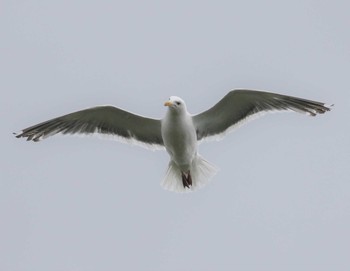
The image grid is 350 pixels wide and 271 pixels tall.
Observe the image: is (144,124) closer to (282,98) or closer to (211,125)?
(211,125)

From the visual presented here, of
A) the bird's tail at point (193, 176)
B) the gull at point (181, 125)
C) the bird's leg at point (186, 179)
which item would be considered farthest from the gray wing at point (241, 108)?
the bird's leg at point (186, 179)

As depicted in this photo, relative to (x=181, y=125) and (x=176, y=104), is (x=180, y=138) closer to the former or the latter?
(x=181, y=125)

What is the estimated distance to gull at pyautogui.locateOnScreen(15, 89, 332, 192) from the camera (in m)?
14.5

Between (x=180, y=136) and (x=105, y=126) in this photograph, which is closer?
(x=180, y=136)

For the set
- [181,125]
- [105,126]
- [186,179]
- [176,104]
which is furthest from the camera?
[186,179]

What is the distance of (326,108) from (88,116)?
3531 millimetres

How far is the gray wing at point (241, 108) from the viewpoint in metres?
14.6

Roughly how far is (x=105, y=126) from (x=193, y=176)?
1.55 m

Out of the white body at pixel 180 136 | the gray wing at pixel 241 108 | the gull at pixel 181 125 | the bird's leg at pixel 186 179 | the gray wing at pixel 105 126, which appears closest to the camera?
the white body at pixel 180 136

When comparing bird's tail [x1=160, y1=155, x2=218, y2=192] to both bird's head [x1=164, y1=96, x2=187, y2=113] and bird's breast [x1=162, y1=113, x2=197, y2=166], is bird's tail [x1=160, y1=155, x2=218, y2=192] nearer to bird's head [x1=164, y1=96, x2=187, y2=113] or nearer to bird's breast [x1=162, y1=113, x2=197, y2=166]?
bird's breast [x1=162, y1=113, x2=197, y2=166]

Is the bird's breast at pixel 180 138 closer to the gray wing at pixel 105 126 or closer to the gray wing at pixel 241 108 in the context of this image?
the gray wing at pixel 241 108

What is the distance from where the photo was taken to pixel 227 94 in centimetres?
1450

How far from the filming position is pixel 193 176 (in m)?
15.4

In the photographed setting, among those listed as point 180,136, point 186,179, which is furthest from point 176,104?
point 186,179
